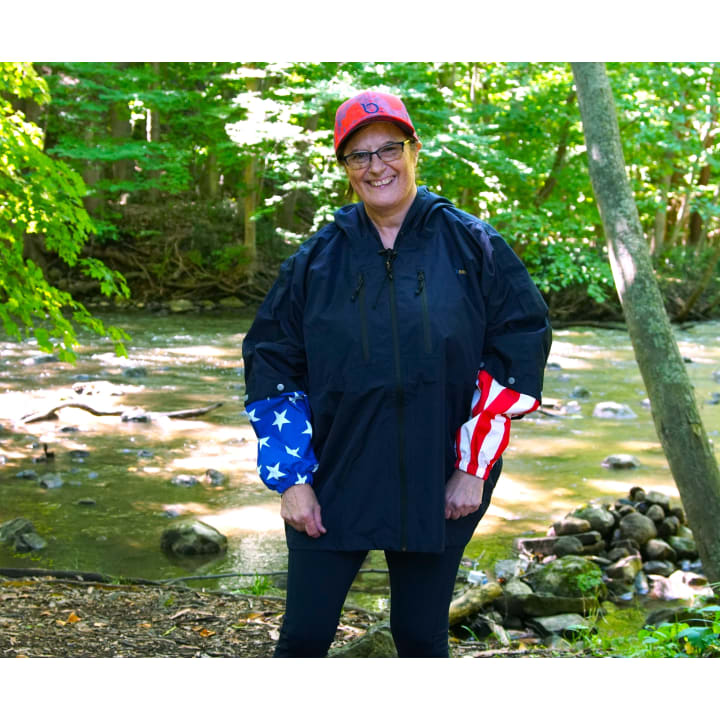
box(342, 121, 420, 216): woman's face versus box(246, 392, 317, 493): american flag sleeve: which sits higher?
box(342, 121, 420, 216): woman's face

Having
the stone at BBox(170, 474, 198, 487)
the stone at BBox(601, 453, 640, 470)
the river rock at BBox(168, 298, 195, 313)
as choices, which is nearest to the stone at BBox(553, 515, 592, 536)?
the stone at BBox(601, 453, 640, 470)

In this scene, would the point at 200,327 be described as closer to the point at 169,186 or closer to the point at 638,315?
the point at 169,186

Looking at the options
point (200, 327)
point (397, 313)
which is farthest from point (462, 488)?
point (200, 327)

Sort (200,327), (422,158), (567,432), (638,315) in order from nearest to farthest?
(638,315) < (567,432) < (422,158) < (200,327)

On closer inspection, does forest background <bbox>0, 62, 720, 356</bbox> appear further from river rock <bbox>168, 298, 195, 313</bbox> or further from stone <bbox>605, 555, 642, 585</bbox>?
stone <bbox>605, 555, 642, 585</bbox>

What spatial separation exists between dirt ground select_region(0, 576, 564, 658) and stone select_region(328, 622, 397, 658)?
443 mm

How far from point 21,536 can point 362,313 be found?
12.0 feet

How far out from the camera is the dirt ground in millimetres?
3160

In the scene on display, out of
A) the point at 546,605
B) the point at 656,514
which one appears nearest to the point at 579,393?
the point at 656,514

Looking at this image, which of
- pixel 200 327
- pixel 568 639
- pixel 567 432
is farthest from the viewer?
pixel 200 327

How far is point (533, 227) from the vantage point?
12516 millimetres

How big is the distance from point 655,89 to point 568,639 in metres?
9.92

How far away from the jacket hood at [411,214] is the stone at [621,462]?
17.2 ft

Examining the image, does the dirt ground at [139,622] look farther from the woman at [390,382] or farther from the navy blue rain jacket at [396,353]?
the navy blue rain jacket at [396,353]
